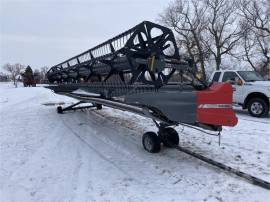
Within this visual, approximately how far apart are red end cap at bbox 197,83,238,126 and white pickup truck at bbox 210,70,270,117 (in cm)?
657

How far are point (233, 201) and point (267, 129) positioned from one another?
468cm

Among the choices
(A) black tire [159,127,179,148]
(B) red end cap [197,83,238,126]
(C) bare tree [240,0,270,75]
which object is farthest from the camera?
(C) bare tree [240,0,270,75]

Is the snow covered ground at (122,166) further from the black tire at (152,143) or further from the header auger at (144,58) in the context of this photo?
the header auger at (144,58)

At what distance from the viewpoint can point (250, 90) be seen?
10.7 m

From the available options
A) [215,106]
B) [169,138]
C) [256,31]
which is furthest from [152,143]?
[256,31]

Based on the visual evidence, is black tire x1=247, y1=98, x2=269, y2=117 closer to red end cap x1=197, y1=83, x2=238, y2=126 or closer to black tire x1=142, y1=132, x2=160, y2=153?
black tire x1=142, y1=132, x2=160, y2=153

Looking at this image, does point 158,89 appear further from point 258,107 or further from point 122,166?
point 258,107

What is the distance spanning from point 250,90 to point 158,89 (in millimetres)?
6310

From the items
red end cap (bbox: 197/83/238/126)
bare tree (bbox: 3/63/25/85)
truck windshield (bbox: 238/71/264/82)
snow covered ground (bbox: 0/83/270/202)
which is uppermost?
bare tree (bbox: 3/63/25/85)

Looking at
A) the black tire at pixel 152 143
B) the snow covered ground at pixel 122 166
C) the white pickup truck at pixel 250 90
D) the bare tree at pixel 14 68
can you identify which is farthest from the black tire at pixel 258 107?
the bare tree at pixel 14 68

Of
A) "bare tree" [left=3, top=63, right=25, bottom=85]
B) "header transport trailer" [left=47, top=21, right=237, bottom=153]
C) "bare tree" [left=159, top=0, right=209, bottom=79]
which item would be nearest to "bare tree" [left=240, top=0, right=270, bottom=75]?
"bare tree" [left=159, top=0, right=209, bottom=79]

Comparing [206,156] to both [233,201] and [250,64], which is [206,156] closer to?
[233,201]

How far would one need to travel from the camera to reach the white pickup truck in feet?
34.2

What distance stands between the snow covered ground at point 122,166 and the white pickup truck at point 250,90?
2441 millimetres
